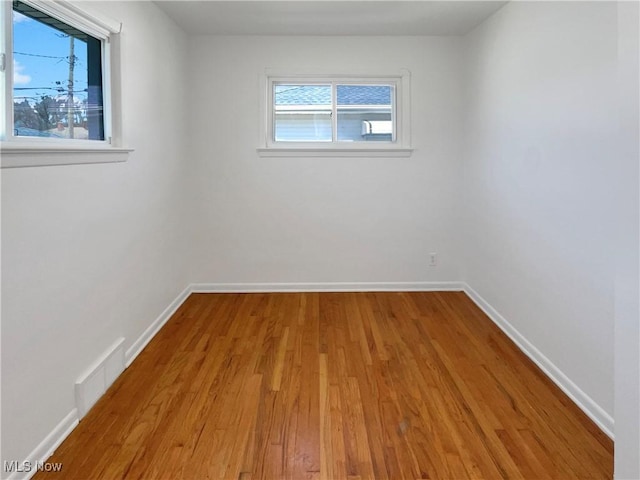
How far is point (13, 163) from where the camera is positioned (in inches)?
66.9

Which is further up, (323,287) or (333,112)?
(333,112)

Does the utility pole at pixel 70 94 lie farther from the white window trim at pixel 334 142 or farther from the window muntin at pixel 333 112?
the window muntin at pixel 333 112

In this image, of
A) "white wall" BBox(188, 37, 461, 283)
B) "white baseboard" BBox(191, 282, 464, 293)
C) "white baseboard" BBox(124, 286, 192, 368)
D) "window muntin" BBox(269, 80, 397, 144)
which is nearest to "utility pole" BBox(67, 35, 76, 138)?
"white baseboard" BBox(124, 286, 192, 368)

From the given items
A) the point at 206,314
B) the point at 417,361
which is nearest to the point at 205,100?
the point at 206,314

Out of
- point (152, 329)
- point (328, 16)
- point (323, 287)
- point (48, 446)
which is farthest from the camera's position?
point (323, 287)

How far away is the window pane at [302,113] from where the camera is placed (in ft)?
14.2

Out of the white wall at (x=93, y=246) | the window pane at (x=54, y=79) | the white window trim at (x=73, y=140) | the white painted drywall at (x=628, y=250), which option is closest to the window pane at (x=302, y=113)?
the white wall at (x=93, y=246)

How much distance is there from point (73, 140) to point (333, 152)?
244cm

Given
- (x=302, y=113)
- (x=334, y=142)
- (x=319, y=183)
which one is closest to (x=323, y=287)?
(x=319, y=183)

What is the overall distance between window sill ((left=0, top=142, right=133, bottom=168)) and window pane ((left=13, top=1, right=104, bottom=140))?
0.12 m

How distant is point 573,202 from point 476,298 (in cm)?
180

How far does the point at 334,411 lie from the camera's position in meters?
2.28

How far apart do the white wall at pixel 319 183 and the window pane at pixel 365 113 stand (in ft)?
0.69

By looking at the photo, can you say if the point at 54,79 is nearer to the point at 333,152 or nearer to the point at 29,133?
the point at 29,133
